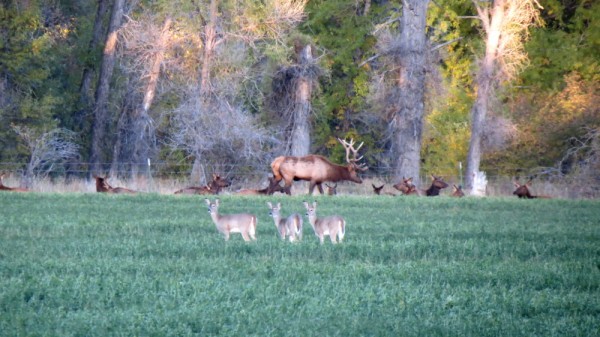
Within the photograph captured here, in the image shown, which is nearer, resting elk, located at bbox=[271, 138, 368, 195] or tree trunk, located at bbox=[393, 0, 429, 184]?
resting elk, located at bbox=[271, 138, 368, 195]

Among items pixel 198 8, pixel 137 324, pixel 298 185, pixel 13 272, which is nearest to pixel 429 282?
pixel 137 324

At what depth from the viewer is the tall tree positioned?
41.1 meters

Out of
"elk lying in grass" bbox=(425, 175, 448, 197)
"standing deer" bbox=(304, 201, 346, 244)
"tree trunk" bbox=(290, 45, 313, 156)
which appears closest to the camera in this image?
"standing deer" bbox=(304, 201, 346, 244)

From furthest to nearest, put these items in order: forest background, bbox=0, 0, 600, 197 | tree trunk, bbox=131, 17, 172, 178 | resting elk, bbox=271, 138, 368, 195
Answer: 1. tree trunk, bbox=131, 17, 172, 178
2. forest background, bbox=0, 0, 600, 197
3. resting elk, bbox=271, 138, 368, 195

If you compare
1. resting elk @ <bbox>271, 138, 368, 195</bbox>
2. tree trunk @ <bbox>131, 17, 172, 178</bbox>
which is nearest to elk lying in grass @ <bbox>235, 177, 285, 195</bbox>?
resting elk @ <bbox>271, 138, 368, 195</bbox>

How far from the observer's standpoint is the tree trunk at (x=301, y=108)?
147ft

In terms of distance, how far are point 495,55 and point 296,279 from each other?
30655 mm

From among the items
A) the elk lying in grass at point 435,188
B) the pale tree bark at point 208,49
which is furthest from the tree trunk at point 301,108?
the elk lying in grass at point 435,188

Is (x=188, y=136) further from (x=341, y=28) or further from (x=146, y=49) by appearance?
(x=341, y=28)

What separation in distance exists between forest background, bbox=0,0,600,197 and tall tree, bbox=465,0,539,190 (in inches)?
51.2

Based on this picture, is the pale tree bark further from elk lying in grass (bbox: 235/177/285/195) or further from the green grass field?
the green grass field

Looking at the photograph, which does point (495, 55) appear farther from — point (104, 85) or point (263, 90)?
point (104, 85)

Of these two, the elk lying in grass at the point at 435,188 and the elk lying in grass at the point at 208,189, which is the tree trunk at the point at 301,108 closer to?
the elk lying in grass at the point at 435,188

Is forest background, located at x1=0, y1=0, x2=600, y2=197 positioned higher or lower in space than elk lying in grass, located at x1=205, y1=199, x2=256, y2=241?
higher
